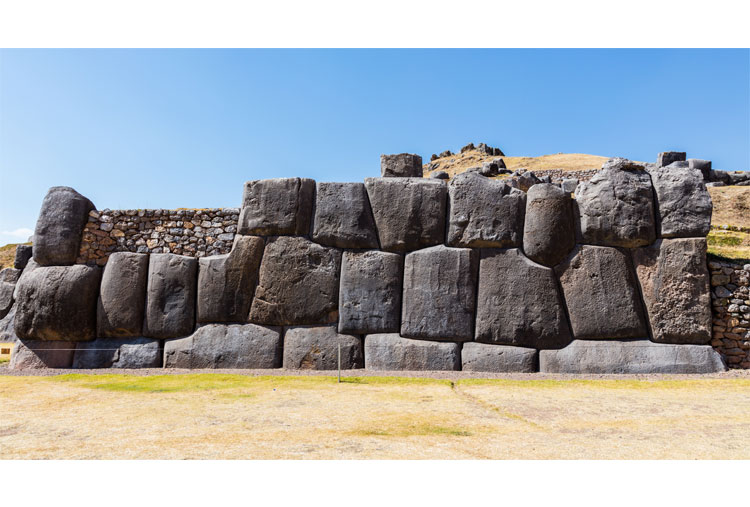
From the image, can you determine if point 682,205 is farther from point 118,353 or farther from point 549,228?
point 118,353

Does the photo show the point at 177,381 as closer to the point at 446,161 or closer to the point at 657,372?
the point at 657,372

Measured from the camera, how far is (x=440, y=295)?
10.3m

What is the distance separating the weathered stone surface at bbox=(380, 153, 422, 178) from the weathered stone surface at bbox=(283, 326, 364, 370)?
12.2 feet

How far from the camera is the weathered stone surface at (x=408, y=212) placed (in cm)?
1055

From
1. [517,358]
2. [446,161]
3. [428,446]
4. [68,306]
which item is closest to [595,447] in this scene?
[428,446]

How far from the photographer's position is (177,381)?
9.11 metres

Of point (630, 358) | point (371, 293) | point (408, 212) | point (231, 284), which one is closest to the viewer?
point (630, 358)

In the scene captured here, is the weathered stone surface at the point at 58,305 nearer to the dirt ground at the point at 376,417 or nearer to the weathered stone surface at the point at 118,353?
the weathered stone surface at the point at 118,353

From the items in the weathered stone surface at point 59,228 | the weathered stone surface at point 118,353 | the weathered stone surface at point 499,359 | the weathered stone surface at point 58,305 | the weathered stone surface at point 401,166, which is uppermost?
the weathered stone surface at point 401,166

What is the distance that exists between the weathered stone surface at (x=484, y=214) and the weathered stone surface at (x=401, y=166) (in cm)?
130

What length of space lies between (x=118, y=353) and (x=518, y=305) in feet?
27.4

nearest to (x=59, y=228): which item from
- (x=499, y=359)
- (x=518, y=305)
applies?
(x=499, y=359)

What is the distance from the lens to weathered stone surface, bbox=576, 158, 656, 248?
10.1m

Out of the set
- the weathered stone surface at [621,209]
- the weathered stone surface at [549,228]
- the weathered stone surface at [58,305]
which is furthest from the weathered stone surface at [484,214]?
the weathered stone surface at [58,305]
